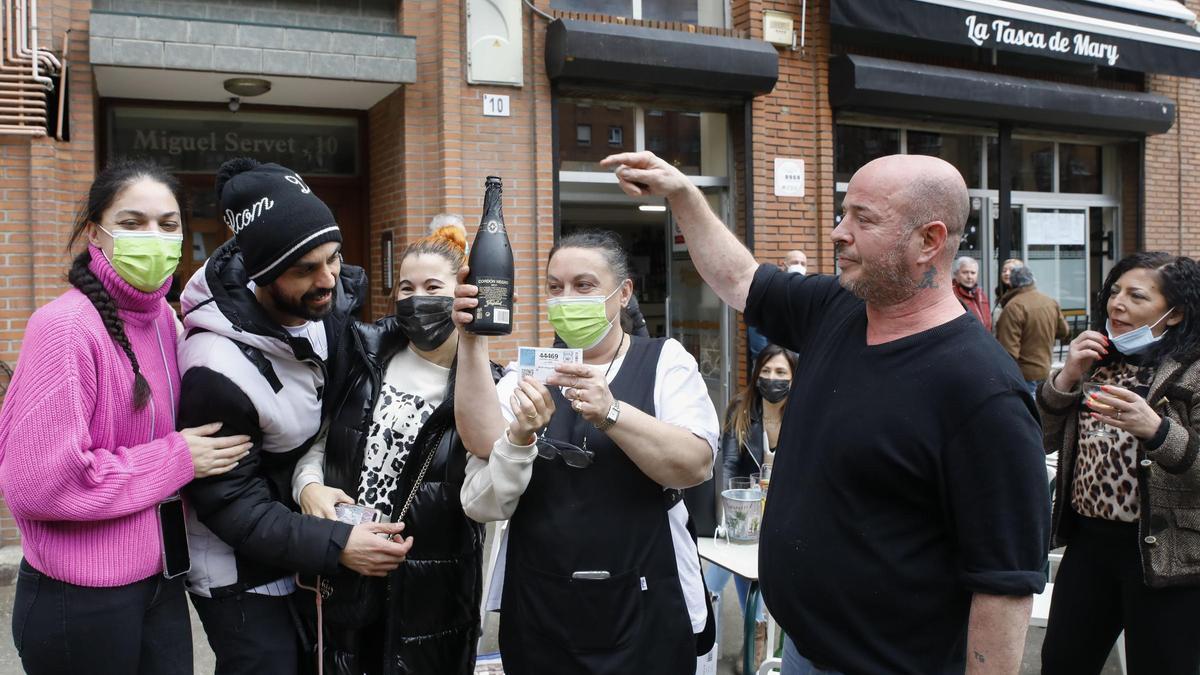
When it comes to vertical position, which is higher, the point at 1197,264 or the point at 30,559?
the point at 1197,264

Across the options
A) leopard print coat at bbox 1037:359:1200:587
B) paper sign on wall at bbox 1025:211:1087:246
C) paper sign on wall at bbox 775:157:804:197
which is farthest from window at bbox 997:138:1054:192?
leopard print coat at bbox 1037:359:1200:587

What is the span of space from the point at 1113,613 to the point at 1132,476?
504 millimetres

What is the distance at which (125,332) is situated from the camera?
93.7 inches

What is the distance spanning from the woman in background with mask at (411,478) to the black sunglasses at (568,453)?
37cm

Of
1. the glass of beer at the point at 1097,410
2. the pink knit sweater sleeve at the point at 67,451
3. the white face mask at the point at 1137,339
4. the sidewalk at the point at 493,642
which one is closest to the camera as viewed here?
the pink knit sweater sleeve at the point at 67,451

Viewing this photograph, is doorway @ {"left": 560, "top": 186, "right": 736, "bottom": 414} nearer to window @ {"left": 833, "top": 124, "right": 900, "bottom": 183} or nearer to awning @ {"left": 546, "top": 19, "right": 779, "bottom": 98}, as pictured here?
awning @ {"left": 546, "top": 19, "right": 779, "bottom": 98}

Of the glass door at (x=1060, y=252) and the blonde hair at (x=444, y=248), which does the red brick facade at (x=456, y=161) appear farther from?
the blonde hair at (x=444, y=248)

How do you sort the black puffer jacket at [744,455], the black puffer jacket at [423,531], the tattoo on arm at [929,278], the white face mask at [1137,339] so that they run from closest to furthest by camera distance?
the tattoo on arm at [929,278] → the black puffer jacket at [423,531] → the white face mask at [1137,339] → the black puffer jacket at [744,455]

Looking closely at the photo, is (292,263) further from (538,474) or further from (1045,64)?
(1045,64)

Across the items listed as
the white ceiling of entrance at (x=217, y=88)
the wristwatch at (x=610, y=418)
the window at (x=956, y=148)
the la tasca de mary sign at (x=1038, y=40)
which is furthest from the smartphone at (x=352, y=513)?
the window at (x=956, y=148)

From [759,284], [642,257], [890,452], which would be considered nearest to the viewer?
[890,452]

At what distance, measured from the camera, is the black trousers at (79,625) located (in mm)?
2248

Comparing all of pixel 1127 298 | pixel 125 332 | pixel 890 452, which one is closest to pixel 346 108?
pixel 125 332

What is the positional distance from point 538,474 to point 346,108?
5.88 metres
